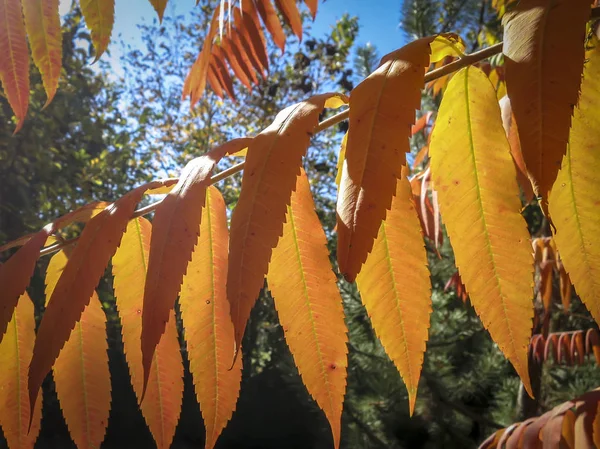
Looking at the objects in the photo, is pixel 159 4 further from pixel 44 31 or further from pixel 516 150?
pixel 516 150

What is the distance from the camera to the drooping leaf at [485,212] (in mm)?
361

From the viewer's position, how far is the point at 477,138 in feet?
1.29

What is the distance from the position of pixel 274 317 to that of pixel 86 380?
5.29 meters

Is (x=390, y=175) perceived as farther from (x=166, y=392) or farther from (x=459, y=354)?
(x=459, y=354)

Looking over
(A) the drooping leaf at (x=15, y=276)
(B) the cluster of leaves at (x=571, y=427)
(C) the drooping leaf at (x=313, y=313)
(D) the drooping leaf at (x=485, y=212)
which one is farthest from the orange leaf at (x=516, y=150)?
(A) the drooping leaf at (x=15, y=276)

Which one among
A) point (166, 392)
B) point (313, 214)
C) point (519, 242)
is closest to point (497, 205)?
point (519, 242)

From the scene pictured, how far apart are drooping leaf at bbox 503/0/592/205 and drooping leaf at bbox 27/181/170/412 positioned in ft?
1.03

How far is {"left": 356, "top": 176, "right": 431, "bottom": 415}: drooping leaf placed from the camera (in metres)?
0.41

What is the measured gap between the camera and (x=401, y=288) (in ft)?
1.37

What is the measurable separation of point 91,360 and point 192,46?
6476 millimetres

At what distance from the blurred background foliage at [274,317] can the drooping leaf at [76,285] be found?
2.84 m

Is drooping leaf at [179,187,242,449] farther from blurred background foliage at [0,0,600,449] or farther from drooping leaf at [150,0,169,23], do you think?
blurred background foliage at [0,0,600,449]

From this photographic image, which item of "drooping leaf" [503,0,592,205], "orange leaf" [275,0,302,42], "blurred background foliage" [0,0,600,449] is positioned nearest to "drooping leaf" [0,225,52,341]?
"drooping leaf" [503,0,592,205]

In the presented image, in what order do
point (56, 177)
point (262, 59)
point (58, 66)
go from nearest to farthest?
point (58, 66), point (262, 59), point (56, 177)
